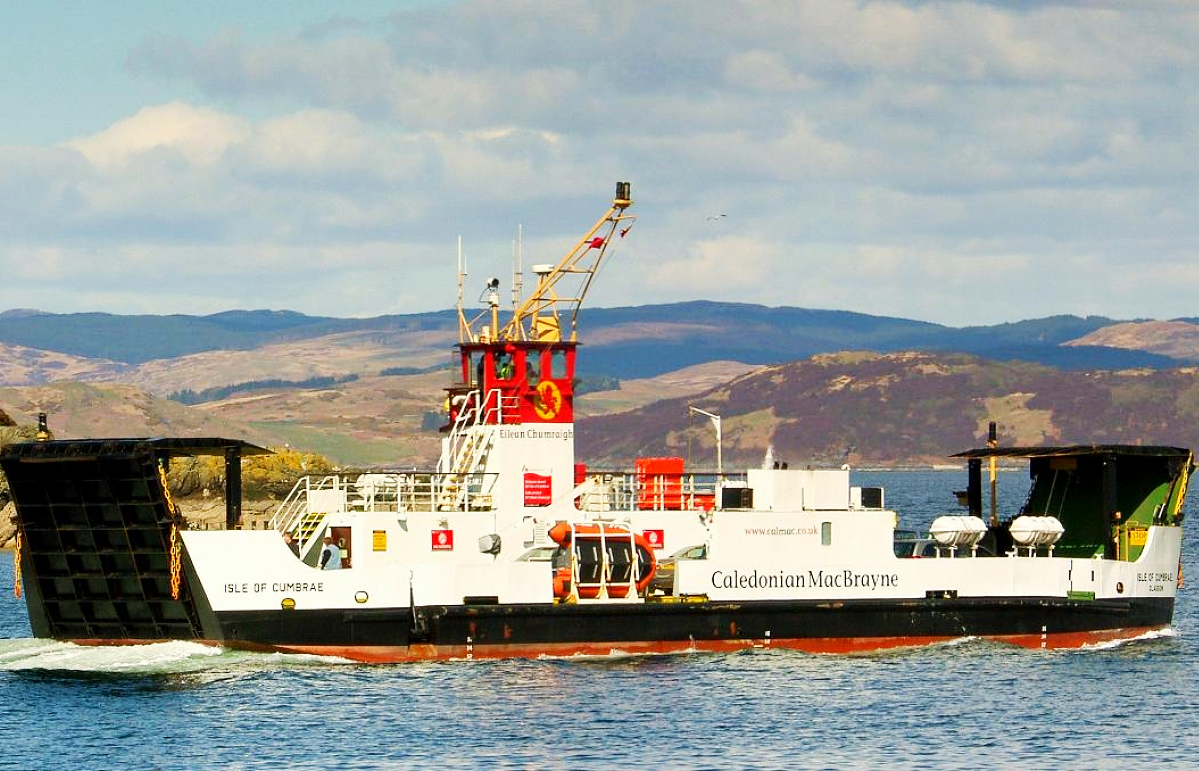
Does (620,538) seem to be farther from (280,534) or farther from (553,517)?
(280,534)

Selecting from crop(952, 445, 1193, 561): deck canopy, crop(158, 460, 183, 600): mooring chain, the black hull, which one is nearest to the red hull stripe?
the black hull

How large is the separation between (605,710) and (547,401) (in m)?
10.5

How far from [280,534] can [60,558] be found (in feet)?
15.1

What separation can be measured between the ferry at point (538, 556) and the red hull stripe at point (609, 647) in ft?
0.15

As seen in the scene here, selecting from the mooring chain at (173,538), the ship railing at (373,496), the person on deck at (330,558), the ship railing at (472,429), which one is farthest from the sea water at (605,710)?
the ship railing at (472,429)

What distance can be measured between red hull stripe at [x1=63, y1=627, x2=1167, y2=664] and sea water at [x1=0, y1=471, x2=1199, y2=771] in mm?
263

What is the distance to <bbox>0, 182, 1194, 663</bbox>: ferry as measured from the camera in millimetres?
39906

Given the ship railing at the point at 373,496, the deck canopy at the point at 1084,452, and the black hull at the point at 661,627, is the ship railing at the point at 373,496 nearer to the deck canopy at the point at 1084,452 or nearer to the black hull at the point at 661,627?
the black hull at the point at 661,627

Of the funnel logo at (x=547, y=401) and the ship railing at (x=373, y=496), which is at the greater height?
the funnel logo at (x=547, y=401)

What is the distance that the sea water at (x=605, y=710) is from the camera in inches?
1286

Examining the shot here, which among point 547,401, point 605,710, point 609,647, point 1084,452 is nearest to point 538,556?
point 609,647

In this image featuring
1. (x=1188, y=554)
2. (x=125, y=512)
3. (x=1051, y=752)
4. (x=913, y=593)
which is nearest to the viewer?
(x=1051, y=752)

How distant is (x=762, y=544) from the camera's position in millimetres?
42188

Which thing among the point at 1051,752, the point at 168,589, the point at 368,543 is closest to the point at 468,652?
the point at 368,543
